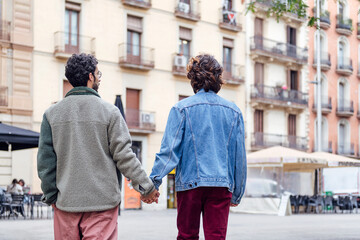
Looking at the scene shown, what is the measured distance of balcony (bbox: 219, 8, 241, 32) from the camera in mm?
32688

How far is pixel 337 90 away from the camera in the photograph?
4153 cm

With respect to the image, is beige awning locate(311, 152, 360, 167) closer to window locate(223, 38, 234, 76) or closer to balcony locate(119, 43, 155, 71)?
balcony locate(119, 43, 155, 71)

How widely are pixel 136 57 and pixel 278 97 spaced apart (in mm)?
10661

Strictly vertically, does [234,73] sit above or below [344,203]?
above

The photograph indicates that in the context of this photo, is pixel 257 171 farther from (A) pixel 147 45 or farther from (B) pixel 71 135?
(B) pixel 71 135

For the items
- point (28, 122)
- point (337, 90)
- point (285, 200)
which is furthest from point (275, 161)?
point (337, 90)

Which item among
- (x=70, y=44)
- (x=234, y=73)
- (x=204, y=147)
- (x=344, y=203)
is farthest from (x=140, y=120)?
(x=204, y=147)

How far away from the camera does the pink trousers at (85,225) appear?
386cm

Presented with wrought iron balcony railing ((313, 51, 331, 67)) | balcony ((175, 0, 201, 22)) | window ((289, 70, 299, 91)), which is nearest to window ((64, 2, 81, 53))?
balcony ((175, 0, 201, 22))

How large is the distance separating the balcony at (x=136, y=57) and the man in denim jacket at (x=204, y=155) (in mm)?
23365

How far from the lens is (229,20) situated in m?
33.2

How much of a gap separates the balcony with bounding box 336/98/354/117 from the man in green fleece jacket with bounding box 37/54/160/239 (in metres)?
38.6

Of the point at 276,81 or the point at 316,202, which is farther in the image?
the point at 276,81

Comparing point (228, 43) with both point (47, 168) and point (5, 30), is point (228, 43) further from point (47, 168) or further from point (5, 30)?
point (47, 168)
